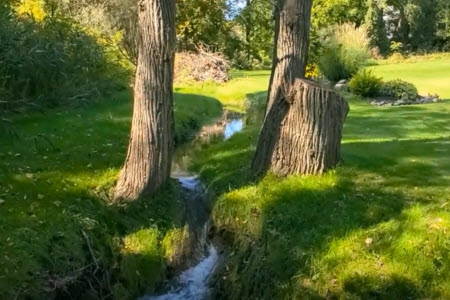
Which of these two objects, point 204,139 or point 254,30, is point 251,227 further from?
point 254,30

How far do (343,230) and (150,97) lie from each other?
3.18 meters

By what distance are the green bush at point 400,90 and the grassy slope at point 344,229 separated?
35.5 ft

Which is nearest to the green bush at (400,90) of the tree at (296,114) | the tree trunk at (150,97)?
the tree at (296,114)

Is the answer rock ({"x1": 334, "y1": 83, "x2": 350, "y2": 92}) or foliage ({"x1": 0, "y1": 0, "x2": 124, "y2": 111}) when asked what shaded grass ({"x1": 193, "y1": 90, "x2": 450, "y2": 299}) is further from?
rock ({"x1": 334, "y1": 83, "x2": 350, "y2": 92})

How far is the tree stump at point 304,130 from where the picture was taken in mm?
7953

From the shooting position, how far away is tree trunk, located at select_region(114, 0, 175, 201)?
782cm

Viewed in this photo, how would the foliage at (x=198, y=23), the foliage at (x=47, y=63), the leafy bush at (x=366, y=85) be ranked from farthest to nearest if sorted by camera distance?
the foliage at (x=198, y=23)
the leafy bush at (x=366, y=85)
the foliage at (x=47, y=63)

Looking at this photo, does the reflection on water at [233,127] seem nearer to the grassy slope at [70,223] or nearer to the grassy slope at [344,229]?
the grassy slope at [70,223]

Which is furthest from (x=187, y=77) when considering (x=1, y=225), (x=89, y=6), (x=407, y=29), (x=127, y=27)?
(x=407, y=29)

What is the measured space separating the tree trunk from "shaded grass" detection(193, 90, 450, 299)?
3.92ft

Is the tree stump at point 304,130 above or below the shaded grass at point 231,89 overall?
above

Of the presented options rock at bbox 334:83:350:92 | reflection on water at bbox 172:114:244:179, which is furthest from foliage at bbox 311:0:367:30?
reflection on water at bbox 172:114:244:179

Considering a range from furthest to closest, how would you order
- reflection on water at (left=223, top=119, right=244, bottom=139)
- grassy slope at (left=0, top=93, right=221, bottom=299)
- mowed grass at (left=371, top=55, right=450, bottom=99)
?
mowed grass at (left=371, top=55, right=450, bottom=99), reflection on water at (left=223, top=119, right=244, bottom=139), grassy slope at (left=0, top=93, right=221, bottom=299)

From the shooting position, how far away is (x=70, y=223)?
674cm
